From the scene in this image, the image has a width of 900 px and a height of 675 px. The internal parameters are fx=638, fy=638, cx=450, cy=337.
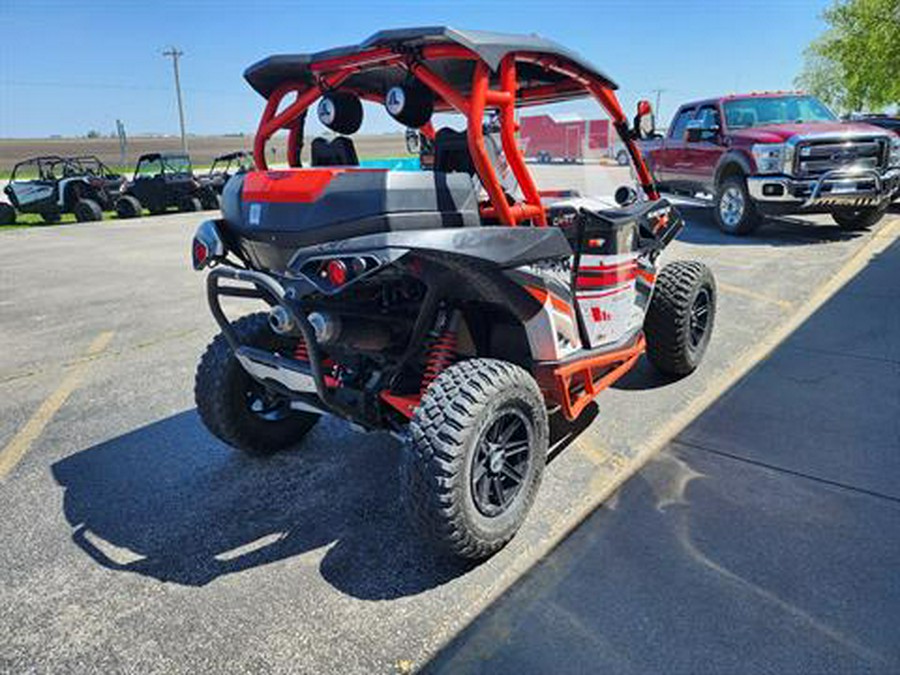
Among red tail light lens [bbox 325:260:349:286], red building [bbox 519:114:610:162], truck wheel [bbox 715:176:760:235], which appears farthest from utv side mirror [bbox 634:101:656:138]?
truck wheel [bbox 715:176:760:235]

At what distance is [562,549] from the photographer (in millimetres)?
2633

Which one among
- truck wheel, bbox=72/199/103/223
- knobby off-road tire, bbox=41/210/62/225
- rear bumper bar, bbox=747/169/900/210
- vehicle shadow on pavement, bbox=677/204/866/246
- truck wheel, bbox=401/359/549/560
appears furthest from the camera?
knobby off-road tire, bbox=41/210/62/225

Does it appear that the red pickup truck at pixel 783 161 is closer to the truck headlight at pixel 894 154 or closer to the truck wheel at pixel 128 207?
the truck headlight at pixel 894 154

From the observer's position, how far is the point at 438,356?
9.46 ft

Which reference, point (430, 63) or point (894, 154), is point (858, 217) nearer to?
point (894, 154)

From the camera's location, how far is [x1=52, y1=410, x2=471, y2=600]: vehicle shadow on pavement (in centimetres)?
260

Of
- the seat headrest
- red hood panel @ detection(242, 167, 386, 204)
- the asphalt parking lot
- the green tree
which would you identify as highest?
the green tree

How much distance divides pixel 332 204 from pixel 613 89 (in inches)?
74.4

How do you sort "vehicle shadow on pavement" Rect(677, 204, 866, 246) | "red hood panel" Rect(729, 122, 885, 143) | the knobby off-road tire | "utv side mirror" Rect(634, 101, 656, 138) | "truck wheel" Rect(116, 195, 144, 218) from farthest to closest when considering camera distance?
"truck wheel" Rect(116, 195, 144, 218) < the knobby off-road tire < "vehicle shadow on pavement" Rect(677, 204, 866, 246) < "red hood panel" Rect(729, 122, 885, 143) < "utv side mirror" Rect(634, 101, 656, 138)

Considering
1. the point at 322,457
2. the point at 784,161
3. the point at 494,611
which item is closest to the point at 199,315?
the point at 322,457

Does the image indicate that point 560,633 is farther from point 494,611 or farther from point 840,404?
point 840,404

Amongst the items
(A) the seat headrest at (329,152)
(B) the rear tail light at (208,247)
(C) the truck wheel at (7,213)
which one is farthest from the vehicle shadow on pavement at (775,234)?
(C) the truck wheel at (7,213)

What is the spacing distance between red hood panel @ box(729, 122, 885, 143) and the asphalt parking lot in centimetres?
439

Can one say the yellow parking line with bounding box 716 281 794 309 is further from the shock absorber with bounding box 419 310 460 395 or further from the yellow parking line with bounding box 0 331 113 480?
the yellow parking line with bounding box 0 331 113 480
